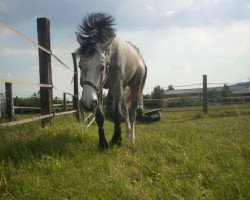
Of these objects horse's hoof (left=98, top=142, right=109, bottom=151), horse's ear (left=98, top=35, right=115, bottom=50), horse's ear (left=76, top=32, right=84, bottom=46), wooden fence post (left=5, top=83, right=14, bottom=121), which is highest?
horse's ear (left=76, top=32, right=84, bottom=46)

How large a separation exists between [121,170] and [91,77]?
1.48 metres

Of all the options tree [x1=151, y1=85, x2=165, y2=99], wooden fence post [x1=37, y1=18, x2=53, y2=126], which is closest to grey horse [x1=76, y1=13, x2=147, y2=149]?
wooden fence post [x1=37, y1=18, x2=53, y2=126]

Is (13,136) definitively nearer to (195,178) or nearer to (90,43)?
(90,43)

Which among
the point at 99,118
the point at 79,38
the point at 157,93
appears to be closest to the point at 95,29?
the point at 79,38

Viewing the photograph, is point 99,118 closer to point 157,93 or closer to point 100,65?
point 100,65

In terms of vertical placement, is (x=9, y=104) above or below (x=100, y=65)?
below

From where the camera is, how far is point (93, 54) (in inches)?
179

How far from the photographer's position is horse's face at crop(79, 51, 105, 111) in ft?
13.6

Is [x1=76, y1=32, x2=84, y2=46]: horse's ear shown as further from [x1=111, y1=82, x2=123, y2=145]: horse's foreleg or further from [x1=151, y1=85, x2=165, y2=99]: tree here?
[x1=151, y1=85, x2=165, y2=99]: tree

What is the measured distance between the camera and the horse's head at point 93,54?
4234 mm

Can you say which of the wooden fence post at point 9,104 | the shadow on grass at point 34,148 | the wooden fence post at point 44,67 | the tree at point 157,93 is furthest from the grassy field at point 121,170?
the tree at point 157,93

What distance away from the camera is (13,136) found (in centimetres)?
495

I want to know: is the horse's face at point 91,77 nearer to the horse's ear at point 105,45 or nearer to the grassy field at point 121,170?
the horse's ear at point 105,45

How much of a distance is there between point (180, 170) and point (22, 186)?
157cm
